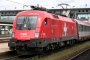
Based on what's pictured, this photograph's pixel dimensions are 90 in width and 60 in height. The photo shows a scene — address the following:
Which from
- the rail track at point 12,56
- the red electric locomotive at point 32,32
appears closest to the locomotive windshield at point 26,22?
the red electric locomotive at point 32,32

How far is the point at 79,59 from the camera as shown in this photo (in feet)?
49.1

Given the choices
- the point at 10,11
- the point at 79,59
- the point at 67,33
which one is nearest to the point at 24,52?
the point at 79,59

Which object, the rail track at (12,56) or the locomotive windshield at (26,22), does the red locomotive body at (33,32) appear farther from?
the rail track at (12,56)

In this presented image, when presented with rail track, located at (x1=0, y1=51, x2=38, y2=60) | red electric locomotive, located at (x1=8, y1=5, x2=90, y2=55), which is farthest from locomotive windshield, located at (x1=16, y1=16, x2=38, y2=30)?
rail track, located at (x1=0, y1=51, x2=38, y2=60)

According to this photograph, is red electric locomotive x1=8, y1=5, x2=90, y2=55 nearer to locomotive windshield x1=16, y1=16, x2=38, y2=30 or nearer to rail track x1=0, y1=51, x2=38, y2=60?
locomotive windshield x1=16, y1=16, x2=38, y2=30

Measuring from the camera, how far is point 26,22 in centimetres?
1521

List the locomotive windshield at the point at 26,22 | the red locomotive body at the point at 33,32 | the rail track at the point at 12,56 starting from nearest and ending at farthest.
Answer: the red locomotive body at the point at 33,32, the rail track at the point at 12,56, the locomotive windshield at the point at 26,22

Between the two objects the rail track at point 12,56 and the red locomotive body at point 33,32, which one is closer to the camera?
the red locomotive body at point 33,32

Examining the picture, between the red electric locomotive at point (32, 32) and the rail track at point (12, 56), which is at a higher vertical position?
the red electric locomotive at point (32, 32)

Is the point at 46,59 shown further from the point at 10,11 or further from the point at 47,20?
the point at 10,11

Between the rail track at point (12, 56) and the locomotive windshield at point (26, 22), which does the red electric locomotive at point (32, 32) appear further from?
the rail track at point (12, 56)

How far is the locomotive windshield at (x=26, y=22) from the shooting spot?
48.9 ft

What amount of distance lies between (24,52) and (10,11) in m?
104

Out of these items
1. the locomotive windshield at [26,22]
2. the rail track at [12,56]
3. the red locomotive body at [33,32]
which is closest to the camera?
the red locomotive body at [33,32]
